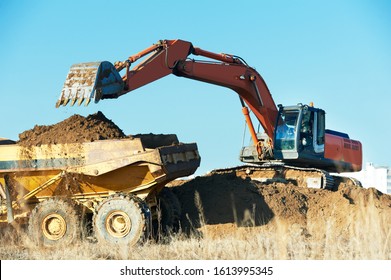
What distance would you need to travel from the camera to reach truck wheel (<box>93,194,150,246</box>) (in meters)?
12.5

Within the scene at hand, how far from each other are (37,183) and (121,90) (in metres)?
2.53

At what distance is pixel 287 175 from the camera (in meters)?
17.5

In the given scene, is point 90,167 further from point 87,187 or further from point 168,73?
point 168,73

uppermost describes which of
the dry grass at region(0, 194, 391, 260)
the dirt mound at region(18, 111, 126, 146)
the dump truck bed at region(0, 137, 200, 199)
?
the dirt mound at region(18, 111, 126, 146)

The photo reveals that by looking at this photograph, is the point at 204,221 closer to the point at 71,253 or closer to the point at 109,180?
the point at 109,180

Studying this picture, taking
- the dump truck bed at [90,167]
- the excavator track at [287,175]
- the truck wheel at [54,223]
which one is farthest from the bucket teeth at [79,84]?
the excavator track at [287,175]

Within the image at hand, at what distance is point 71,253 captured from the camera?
442 inches

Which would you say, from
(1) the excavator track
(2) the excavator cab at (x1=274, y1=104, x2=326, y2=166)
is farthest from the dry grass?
(2) the excavator cab at (x1=274, y1=104, x2=326, y2=166)

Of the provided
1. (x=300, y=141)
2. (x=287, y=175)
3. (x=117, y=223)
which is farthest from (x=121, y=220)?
(x=300, y=141)

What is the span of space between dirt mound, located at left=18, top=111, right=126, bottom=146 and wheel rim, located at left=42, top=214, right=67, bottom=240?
4.70 feet

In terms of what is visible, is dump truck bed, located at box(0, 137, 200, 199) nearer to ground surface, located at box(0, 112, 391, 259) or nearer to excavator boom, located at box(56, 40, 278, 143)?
ground surface, located at box(0, 112, 391, 259)

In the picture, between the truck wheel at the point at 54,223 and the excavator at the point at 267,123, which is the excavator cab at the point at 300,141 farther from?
the truck wheel at the point at 54,223
